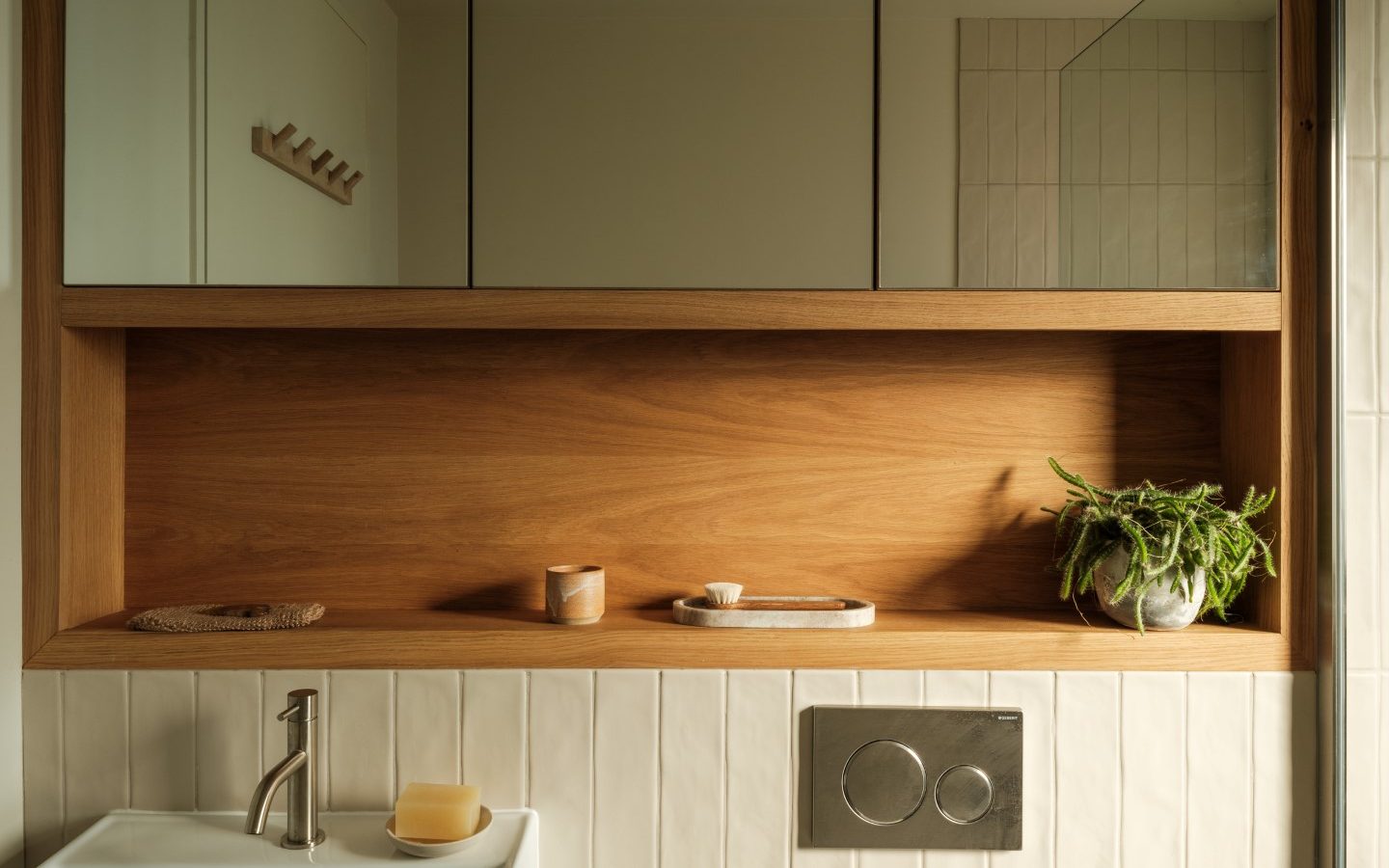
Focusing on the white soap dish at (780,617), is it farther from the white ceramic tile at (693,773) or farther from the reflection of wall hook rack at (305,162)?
the reflection of wall hook rack at (305,162)

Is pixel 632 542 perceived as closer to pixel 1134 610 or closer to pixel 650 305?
pixel 650 305

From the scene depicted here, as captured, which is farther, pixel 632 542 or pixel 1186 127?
pixel 632 542

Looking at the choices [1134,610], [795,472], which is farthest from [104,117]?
[1134,610]

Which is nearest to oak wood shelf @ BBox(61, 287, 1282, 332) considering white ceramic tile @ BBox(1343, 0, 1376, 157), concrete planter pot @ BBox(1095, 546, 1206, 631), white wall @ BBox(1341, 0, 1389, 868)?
white wall @ BBox(1341, 0, 1389, 868)

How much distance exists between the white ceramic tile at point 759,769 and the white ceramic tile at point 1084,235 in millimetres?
661

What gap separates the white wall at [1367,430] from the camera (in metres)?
1.18

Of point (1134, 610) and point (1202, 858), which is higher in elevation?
point (1134, 610)

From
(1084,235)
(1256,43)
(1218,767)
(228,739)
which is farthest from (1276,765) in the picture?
(228,739)

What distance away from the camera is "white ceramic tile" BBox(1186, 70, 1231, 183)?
1.20m

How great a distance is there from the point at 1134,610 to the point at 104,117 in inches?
60.1

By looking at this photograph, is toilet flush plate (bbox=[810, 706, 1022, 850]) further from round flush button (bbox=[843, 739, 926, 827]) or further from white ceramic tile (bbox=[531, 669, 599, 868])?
white ceramic tile (bbox=[531, 669, 599, 868])

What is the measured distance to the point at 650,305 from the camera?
1.22m

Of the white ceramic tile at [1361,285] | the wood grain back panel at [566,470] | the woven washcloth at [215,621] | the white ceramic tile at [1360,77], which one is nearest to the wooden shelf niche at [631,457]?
the wood grain back panel at [566,470]

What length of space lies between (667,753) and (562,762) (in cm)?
14
